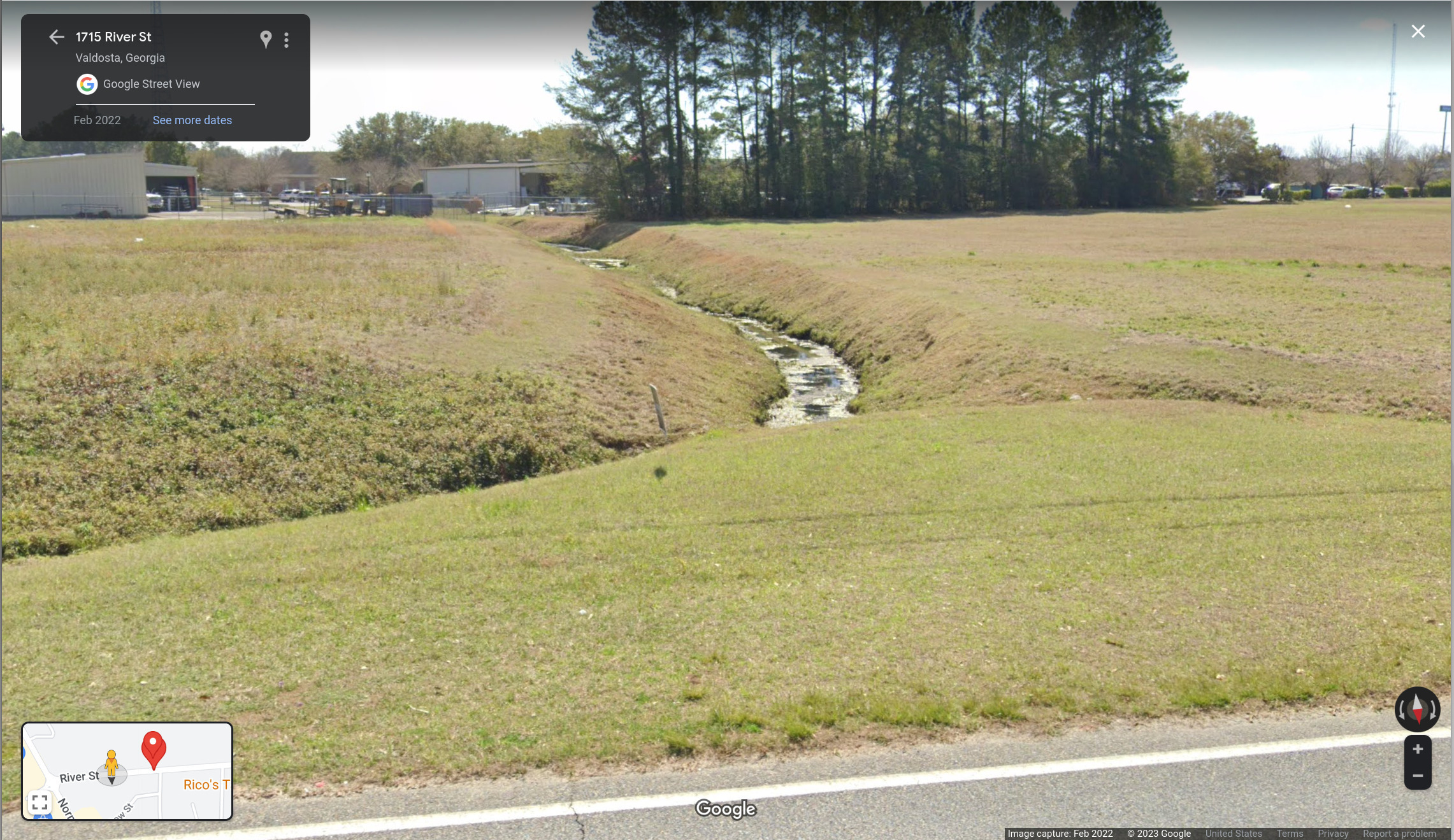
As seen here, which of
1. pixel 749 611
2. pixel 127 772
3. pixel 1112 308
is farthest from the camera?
pixel 1112 308

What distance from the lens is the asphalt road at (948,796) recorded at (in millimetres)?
5211

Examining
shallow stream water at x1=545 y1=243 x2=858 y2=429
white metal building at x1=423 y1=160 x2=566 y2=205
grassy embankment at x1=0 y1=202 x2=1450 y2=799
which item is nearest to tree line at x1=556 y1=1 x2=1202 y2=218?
white metal building at x1=423 y1=160 x2=566 y2=205

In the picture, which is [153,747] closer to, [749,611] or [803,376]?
[749,611]

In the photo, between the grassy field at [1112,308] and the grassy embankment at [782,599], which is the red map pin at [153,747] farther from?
the grassy field at [1112,308]

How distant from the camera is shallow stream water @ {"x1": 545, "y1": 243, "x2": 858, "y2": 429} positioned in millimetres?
24188

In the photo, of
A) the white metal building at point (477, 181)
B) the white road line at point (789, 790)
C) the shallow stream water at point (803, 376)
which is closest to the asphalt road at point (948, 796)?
the white road line at point (789, 790)

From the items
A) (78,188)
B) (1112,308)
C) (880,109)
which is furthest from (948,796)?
(880,109)

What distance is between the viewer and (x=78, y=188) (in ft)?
193

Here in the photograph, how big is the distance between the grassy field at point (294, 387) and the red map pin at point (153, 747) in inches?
388

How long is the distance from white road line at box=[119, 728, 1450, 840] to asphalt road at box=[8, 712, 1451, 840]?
1 centimetres

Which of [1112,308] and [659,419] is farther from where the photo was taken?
[1112,308]

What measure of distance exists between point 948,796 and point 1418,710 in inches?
117

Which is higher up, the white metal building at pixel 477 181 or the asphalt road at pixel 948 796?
the white metal building at pixel 477 181

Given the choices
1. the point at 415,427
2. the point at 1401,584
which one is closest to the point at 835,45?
the point at 415,427
